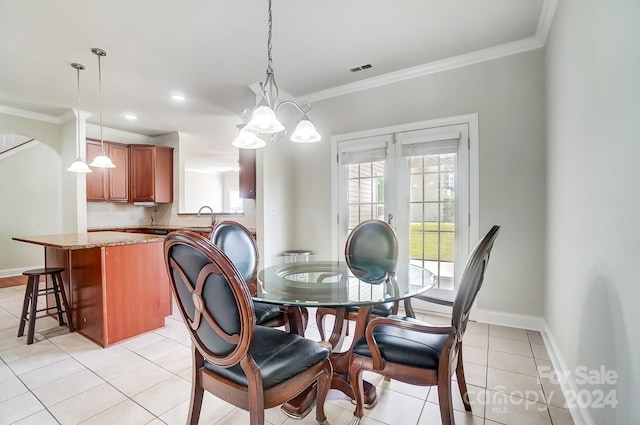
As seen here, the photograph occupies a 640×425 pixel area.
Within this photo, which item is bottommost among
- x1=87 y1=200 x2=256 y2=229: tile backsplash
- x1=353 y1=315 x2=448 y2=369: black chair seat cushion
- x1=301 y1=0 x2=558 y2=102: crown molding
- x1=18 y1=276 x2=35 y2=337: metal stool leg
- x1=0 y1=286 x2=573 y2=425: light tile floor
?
x1=0 y1=286 x2=573 y2=425: light tile floor

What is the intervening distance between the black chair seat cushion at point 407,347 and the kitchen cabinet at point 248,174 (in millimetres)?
2926

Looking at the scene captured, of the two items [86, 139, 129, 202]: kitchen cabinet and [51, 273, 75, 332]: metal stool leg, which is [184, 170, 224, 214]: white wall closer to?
[86, 139, 129, 202]: kitchen cabinet

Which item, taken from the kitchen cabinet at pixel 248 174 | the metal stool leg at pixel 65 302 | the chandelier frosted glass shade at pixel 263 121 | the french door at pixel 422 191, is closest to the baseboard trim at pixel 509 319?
the french door at pixel 422 191

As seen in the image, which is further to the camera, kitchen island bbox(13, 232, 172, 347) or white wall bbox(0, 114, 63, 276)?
white wall bbox(0, 114, 63, 276)

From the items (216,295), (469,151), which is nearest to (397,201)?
(469,151)

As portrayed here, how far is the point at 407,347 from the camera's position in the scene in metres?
1.37

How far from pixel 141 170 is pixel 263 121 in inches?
190

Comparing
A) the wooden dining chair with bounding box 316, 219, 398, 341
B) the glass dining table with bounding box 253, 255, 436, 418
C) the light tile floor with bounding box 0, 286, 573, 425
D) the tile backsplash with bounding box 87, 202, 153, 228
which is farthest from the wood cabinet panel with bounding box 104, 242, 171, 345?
the tile backsplash with bounding box 87, 202, 153, 228

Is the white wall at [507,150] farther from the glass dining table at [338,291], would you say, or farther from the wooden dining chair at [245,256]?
the wooden dining chair at [245,256]

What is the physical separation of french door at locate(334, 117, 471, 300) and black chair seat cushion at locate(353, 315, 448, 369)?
1823 millimetres

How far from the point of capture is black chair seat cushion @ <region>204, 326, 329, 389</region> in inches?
46.2

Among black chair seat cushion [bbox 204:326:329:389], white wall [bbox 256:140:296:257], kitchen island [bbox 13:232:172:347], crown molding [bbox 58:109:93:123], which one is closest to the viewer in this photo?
black chair seat cushion [bbox 204:326:329:389]

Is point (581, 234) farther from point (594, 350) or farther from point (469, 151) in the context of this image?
point (469, 151)

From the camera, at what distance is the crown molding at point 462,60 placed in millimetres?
2383
